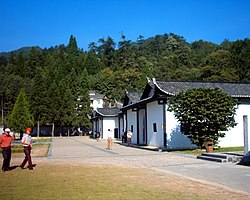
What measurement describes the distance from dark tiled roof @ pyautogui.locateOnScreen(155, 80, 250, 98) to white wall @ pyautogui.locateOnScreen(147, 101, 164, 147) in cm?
149

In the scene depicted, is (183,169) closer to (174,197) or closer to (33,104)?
(174,197)

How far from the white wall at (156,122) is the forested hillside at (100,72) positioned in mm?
29508

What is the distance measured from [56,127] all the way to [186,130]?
49.3 meters

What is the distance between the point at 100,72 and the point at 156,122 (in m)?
63.1

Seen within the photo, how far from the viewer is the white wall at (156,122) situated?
24.0 m

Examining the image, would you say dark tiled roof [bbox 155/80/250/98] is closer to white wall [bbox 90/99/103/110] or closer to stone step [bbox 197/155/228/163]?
stone step [bbox 197/155/228/163]

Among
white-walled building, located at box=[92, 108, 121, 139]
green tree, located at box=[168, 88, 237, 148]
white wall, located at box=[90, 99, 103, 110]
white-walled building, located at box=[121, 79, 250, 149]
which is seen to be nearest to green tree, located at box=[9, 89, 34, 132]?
white-walled building, located at box=[92, 108, 121, 139]

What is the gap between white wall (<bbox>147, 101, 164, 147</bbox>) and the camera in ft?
78.7

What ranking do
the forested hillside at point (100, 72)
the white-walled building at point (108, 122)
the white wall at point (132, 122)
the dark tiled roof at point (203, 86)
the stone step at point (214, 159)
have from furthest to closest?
1. the forested hillside at point (100, 72)
2. the white-walled building at point (108, 122)
3. the white wall at point (132, 122)
4. the dark tiled roof at point (203, 86)
5. the stone step at point (214, 159)

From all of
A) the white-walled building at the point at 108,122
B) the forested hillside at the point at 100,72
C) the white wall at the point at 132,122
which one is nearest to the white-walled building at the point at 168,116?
the white wall at the point at 132,122

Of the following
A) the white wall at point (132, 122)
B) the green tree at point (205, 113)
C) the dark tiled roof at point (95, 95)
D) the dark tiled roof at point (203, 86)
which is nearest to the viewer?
the green tree at point (205, 113)

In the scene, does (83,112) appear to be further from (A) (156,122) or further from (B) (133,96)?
(A) (156,122)

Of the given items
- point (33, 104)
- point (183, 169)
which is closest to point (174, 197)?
point (183, 169)

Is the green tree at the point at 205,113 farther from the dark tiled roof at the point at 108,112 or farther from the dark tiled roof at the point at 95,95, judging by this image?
the dark tiled roof at the point at 95,95
